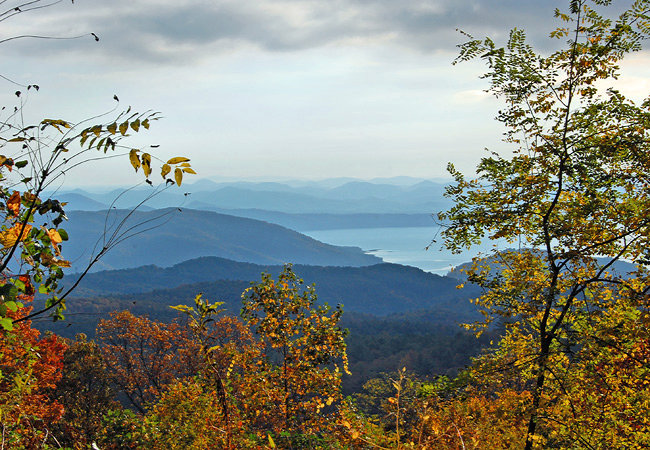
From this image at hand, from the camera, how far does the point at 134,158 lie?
2.78 metres

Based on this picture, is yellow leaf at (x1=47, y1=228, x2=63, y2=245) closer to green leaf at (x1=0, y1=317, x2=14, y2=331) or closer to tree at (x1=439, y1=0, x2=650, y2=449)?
green leaf at (x1=0, y1=317, x2=14, y2=331)

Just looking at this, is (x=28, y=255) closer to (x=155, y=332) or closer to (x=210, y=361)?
(x=210, y=361)

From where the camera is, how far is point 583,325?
7035mm

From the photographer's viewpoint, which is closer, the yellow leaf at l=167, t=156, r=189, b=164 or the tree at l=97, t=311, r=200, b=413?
the yellow leaf at l=167, t=156, r=189, b=164

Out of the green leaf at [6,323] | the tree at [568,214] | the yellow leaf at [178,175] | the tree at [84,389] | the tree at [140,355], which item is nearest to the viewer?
the green leaf at [6,323]

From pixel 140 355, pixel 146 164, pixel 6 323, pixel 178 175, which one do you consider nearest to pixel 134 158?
pixel 146 164

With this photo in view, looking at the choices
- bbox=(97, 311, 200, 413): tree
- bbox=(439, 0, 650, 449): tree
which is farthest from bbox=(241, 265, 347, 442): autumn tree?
bbox=(97, 311, 200, 413): tree

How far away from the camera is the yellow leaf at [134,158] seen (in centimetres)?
277

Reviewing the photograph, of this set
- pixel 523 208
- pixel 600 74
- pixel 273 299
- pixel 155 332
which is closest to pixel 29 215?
pixel 523 208

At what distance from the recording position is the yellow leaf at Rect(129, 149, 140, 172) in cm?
277

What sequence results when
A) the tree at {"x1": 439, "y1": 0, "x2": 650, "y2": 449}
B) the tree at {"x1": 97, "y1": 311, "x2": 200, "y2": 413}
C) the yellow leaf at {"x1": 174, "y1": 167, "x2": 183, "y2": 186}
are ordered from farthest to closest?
the tree at {"x1": 97, "y1": 311, "x2": 200, "y2": 413}
the tree at {"x1": 439, "y1": 0, "x2": 650, "y2": 449}
the yellow leaf at {"x1": 174, "y1": 167, "x2": 183, "y2": 186}

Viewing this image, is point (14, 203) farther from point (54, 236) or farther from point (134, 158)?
point (134, 158)

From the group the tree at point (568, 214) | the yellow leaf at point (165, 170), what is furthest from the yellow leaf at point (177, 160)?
the tree at point (568, 214)

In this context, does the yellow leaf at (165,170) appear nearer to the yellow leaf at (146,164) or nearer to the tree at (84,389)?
the yellow leaf at (146,164)
